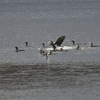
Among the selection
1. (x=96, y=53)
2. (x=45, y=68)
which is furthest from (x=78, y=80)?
(x=96, y=53)

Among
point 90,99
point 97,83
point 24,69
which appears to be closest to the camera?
point 90,99

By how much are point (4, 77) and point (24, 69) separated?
130 inches

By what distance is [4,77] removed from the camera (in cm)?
2652

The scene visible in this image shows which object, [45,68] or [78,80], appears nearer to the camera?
[78,80]

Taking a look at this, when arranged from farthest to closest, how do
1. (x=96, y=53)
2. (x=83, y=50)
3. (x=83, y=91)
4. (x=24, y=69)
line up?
1. (x=83, y=50)
2. (x=96, y=53)
3. (x=24, y=69)
4. (x=83, y=91)

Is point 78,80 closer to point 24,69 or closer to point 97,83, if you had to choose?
point 97,83

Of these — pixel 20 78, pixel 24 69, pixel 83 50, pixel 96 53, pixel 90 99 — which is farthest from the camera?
pixel 83 50

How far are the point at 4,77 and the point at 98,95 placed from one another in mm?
6415

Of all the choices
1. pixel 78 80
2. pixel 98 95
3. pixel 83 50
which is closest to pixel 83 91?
pixel 98 95

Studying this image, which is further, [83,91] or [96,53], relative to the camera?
[96,53]

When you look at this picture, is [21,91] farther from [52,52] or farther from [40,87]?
[52,52]

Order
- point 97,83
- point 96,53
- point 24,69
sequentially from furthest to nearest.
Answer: point 96,53 → point 24,69 → point 97,83

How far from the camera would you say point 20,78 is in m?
26.1

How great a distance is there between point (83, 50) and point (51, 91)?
1853 cm
